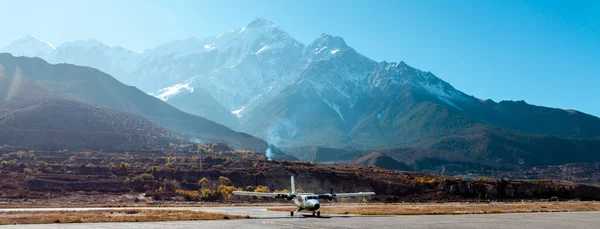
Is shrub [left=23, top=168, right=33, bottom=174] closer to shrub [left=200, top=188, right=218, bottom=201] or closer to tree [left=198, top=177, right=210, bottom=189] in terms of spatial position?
tree [left=198, top=177, right=210, bottom=189]

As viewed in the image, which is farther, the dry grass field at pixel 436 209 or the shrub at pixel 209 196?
the shrub at pixel 209 196

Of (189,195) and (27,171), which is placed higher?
(27,171)

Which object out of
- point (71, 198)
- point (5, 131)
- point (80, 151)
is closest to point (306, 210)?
point (71, 198)

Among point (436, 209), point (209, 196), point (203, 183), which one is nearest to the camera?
point (436, 209)

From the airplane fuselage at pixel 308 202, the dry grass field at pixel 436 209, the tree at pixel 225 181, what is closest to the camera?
the airplane fuselage at pixel 308 202

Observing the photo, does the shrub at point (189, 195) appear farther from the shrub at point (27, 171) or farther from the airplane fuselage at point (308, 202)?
the airplane fuselage at point (308, 202)

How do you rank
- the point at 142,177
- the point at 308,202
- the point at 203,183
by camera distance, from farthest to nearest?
the point at 142,177 < the point at 203,183 < the point at 308,202

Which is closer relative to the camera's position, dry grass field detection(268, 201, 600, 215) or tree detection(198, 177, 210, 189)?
dry grass field detection(268, 201, 600, 215)

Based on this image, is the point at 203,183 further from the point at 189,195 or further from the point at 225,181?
the point at 189,195

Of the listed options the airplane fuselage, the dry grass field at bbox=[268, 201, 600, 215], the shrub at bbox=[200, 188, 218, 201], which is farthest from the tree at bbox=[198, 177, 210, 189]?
the airplane fuselage

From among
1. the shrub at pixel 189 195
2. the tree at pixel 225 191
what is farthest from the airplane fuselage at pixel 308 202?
the tree at pixel 225 191

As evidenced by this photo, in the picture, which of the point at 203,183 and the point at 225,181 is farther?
the point at 225,181

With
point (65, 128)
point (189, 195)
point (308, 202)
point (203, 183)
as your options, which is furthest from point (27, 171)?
point (65, 128)

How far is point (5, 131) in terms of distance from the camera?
160 m
